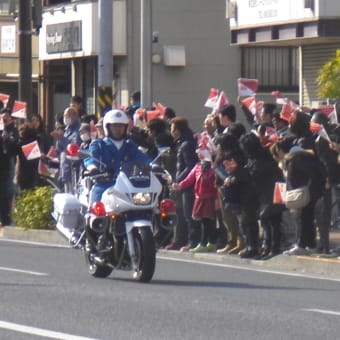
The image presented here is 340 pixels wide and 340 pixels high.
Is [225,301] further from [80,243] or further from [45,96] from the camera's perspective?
[45,96]

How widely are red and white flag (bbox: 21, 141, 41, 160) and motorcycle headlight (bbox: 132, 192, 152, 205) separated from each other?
752 centimetres

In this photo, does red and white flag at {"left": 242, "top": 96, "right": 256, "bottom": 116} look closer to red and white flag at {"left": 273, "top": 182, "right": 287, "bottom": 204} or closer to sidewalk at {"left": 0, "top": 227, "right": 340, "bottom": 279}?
sidewalk at {"left": 0, "top": 227, "right": 340, "bottom": 279}

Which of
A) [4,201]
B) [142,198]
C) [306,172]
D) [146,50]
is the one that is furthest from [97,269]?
[146,50]

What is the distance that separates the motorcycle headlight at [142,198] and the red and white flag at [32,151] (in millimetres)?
7519

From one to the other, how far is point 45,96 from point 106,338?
27.3 m

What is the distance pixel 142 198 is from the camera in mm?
14570

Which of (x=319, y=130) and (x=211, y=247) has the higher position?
(x=319, y=130)

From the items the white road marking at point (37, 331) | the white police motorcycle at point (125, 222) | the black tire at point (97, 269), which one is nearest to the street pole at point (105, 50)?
the white police motorcycle at point (125, 222)

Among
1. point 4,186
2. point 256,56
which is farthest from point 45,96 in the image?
point 4,186

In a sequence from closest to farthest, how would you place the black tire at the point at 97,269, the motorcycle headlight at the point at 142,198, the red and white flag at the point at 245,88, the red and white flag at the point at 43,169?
1. the motorcycle headlight at the point at 142,198
2. the black tire at the point at 97,269
3. the red and white flag at the point at 245,88
4. the red and white flag at the point at 43,169

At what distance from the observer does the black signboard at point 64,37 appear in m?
34.2

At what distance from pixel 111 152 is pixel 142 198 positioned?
2.70ft

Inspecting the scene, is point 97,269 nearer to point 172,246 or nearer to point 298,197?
point 298,197

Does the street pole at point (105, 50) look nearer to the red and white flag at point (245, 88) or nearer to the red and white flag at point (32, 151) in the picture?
the red and white flag at point (32, 151)
